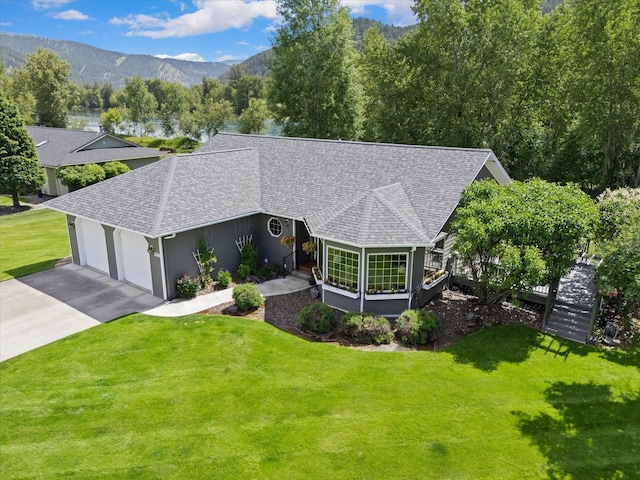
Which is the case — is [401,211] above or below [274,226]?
above

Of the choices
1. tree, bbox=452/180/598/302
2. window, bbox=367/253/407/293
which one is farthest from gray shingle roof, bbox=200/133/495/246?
tree, bbox=452/180/598/302

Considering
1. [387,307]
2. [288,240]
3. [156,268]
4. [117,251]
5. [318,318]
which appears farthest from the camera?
[288,240]

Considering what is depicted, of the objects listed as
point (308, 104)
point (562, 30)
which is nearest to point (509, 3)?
point (562, 30)

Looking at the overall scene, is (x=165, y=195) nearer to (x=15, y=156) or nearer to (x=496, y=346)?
(x=496, y=346)

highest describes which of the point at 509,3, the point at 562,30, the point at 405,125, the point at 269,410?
the point at 509,3

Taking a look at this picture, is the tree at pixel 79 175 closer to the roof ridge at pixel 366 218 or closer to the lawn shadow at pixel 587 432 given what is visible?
the roof ridge at pixel 366 218

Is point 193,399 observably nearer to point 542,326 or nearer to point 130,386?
point 130,386

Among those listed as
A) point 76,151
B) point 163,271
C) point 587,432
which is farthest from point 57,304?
point 76,151
